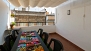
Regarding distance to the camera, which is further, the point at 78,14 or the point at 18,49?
the point at 78,14

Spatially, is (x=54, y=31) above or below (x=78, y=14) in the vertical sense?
below

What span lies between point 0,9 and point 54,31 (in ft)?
14.5

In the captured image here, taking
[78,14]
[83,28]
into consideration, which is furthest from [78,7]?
[83,28]

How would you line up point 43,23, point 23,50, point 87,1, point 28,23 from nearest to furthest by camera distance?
1. point 23,50
2. point 87,1
3. point 28,23
4. point 43,23

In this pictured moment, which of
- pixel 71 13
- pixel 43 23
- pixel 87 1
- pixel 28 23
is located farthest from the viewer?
pixel 43 23

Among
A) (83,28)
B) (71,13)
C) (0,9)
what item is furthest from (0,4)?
(83,28)

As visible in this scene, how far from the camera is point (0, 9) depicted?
3568 millimetres

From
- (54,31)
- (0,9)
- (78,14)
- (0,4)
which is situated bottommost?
(54,31)

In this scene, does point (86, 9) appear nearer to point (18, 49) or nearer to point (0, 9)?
point (18, 49)

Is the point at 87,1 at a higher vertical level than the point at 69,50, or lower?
higher

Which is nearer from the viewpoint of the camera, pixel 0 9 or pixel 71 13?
pixel 0 9

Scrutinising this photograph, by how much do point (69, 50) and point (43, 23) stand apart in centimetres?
392

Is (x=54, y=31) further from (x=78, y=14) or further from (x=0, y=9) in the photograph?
(x=0, y=9)

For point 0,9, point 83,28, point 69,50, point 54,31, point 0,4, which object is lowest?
point 69,50
